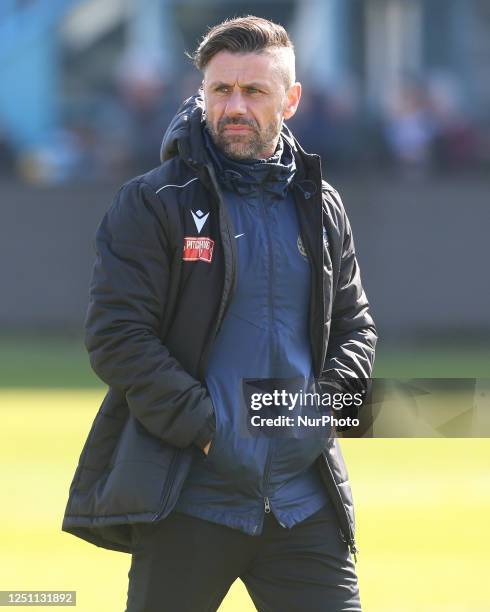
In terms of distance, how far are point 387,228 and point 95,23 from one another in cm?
823

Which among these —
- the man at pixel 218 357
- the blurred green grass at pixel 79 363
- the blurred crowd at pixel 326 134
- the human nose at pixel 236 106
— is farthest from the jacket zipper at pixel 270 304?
the blurred crowd at pixel 326 134

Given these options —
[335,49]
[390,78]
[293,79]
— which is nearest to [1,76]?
[335,49]

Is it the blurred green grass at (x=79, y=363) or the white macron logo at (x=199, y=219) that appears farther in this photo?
the blurred green grass at (x=79, y=363)

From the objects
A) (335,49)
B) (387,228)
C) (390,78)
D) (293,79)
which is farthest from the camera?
(335,49)

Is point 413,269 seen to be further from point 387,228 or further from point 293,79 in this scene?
point 293,79

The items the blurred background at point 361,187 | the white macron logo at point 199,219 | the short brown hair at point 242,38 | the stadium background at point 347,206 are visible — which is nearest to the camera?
the white macron logo at point 199,219

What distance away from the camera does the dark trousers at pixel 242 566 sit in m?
4.14

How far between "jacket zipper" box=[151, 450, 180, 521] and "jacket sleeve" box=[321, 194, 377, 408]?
22.1 inches

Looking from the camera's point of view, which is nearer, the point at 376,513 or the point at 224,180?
the point at 224,180

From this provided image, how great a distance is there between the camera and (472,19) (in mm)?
24953

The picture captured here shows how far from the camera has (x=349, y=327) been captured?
4.54 metres

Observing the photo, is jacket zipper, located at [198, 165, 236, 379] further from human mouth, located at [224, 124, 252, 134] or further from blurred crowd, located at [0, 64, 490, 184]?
blurred crowd, located at [0, 64, 490, 184]
